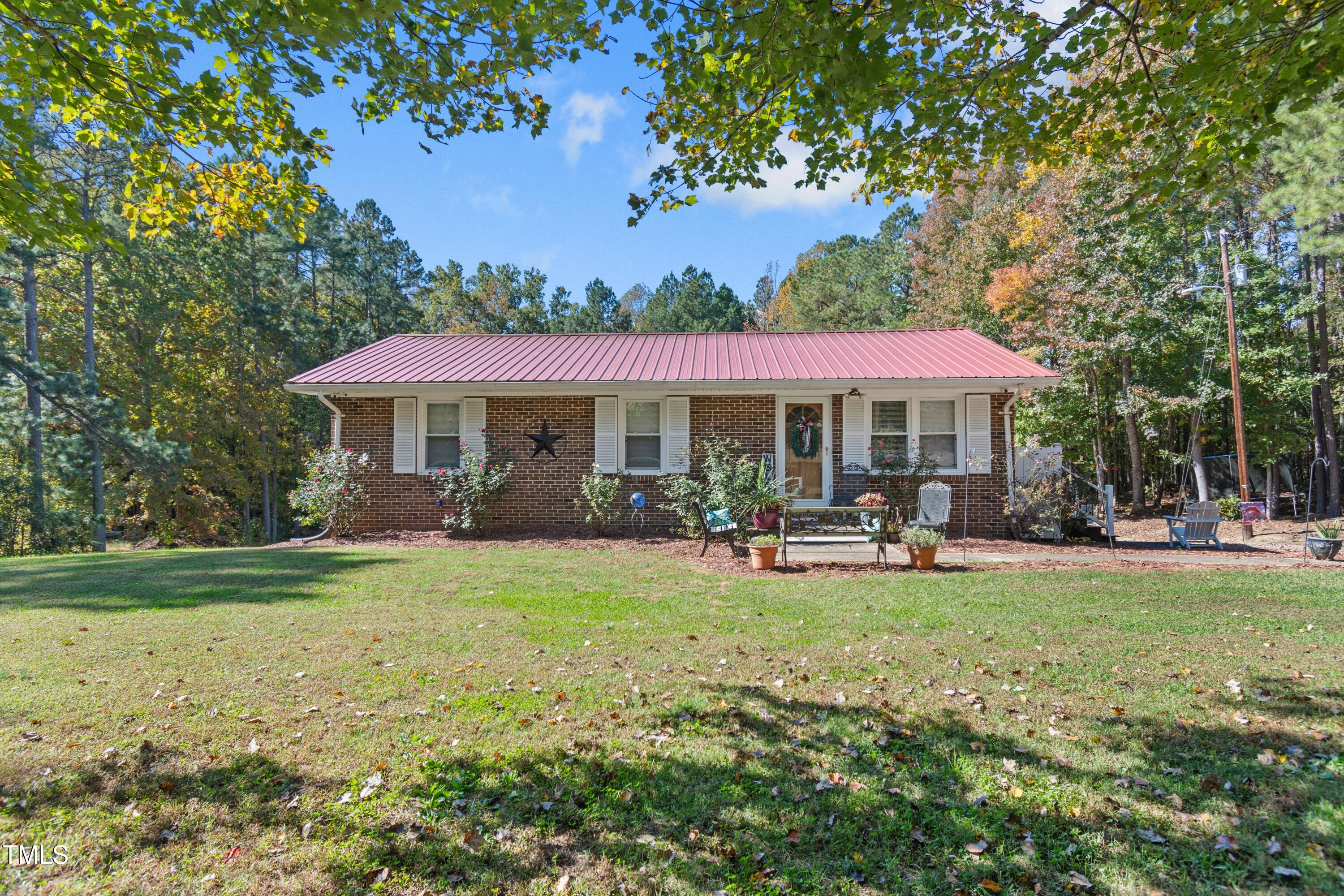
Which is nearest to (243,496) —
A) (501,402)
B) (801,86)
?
(501,402)

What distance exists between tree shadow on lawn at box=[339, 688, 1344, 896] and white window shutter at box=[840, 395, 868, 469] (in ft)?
28.1

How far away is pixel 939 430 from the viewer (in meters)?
12.2

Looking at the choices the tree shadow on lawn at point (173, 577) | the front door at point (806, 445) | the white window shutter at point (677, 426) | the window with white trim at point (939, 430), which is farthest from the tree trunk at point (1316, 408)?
the tree shadow on lawn at point (173, 577)

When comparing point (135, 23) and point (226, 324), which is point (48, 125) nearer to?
point (226, 324)

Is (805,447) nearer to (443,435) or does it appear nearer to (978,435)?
(978,435)

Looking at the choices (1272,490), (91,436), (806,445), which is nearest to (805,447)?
(806,445)

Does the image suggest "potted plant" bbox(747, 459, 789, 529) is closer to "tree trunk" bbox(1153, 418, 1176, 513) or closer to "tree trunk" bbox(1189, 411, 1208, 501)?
"tree trunk" bbox(1189, 411, 1208, 501)

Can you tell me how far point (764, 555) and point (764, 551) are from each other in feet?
0.16

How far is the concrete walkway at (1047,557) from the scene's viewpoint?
8.97 m

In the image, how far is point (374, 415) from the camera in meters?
12.6

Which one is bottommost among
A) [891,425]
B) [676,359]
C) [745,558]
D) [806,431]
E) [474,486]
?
[745,558]

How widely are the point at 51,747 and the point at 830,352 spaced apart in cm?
1292

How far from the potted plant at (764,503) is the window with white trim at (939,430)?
3.34 metres

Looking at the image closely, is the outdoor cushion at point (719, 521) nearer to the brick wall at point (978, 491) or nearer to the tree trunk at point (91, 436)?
the brick wall at point (978, 491)
